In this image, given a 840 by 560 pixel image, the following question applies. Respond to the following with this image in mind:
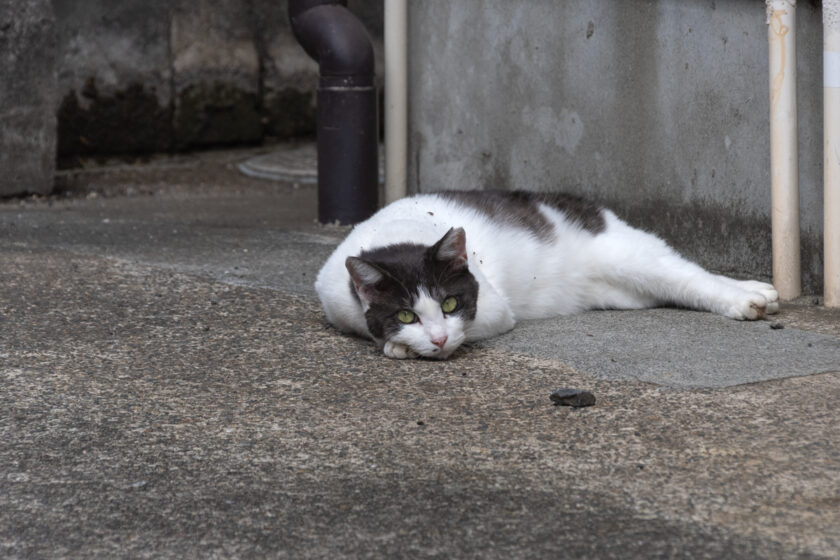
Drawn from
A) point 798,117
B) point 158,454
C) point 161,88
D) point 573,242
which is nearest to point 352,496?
point 158,454

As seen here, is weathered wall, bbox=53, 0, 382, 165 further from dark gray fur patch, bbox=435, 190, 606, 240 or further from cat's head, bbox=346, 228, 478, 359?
cat's head, bbox=346, 228, 478, 359

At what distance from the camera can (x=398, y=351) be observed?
370 centimetres

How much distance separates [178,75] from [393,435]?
734 centimetres

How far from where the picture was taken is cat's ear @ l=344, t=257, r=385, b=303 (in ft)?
11.9

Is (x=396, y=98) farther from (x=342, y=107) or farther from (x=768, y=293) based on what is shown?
(x=768, y=293)

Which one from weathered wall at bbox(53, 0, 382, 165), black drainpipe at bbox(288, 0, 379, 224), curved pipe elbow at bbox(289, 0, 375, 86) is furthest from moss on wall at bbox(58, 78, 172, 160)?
curved pipe elbow at bbox(289, 0, 375, 86)

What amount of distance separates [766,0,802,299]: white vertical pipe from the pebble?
156cm

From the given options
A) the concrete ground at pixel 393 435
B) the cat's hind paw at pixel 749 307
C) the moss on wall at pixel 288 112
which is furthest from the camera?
the moss on wall at pixel 288 112

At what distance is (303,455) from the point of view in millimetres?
2812

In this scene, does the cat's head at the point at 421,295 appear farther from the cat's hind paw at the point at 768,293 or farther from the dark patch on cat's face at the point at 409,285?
the cat's hind paw at the point at 768,293

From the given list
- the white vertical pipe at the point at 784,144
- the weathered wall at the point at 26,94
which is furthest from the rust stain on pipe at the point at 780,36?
the weathered wall at the point at 26,94

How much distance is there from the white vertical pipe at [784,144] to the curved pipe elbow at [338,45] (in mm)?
2659

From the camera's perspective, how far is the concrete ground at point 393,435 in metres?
2.35

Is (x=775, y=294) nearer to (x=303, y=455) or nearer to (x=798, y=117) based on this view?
(x=798, y=117)
